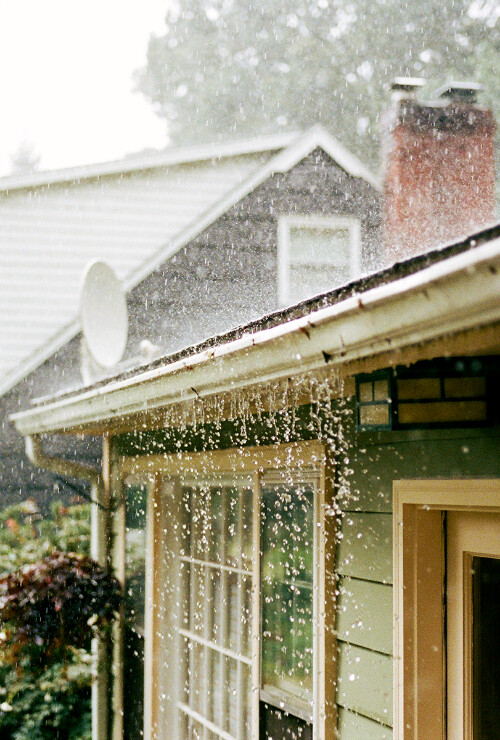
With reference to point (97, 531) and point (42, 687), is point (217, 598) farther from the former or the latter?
point (42, 687)

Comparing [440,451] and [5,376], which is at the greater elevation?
[5,376]

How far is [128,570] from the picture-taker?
5598 mm

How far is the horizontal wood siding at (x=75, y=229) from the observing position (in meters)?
10.4

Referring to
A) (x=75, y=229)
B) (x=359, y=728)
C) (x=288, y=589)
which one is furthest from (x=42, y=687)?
(x=75, y=229)

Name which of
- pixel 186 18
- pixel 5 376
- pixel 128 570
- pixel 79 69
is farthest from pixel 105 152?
pixel 128 570

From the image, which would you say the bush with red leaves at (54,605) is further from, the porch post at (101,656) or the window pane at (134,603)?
the porch post at (101,656)

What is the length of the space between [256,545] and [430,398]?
5.65 feet

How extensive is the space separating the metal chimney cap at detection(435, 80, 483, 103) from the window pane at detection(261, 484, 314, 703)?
3.88 m

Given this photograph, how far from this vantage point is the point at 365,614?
2.84m

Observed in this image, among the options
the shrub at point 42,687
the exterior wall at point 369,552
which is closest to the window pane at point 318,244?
the shrub at point 42,687

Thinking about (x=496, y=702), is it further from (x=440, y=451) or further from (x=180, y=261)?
(x=180, y=261)

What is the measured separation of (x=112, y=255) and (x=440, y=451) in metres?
8.88

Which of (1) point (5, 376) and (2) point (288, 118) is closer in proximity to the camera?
(1) point (5, 376)

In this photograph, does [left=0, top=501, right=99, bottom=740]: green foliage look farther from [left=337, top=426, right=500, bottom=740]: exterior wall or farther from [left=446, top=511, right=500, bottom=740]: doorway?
[left=446, top=511, right=500, bottom=740]: doorway
